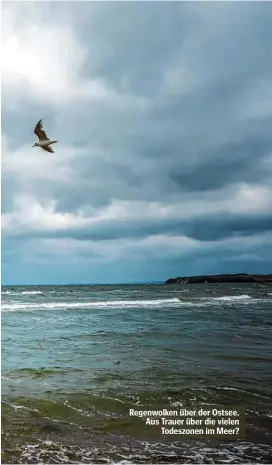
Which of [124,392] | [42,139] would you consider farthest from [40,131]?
[124,392]

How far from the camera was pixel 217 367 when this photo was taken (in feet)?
24.7

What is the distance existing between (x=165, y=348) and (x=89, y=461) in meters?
5.54

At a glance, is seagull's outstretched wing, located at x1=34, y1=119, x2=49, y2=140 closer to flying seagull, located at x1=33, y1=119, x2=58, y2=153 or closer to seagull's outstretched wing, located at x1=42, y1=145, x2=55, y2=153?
flying seagull, located at x1=33, y1=119, x2=58, y2=153

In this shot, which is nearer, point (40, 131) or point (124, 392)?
point (40, 131)

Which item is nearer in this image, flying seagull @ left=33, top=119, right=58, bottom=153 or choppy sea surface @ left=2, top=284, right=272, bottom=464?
choppy sea surface @ left=2, top=284, right=272, bottom=464

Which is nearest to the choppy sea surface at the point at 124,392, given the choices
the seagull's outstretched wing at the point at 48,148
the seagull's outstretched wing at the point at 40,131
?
the seagull's outstretched wing at the point at 48,148

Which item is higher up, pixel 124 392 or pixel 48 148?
pixel 48 148

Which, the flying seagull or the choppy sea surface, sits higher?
the flying seagull

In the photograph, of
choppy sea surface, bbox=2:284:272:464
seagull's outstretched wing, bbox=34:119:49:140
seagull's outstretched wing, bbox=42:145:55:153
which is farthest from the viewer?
seagull's outstretched wing, bbox=42:145:55:153

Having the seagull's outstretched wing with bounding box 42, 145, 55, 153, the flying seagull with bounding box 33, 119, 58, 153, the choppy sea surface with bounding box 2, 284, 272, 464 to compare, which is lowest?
the choppy sea surface with bounding box 2, 284, 272, 464

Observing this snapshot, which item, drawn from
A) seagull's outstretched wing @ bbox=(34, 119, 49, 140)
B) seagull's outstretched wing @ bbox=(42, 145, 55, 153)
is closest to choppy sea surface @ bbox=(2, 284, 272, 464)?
seagull's outstretched wing @ bbox=(42, 145, 55, 153)

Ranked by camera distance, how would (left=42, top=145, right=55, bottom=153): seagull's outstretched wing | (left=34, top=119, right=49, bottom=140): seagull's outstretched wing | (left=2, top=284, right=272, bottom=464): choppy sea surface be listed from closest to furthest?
(left=2, top=284, right=272, bottom=464): choppy sea surface, (left=34, top=119, right=49, bottom=140): seagull's outstretched wing, (left=42, top=145, right=55, bottom=153): seagull's outstretched wing

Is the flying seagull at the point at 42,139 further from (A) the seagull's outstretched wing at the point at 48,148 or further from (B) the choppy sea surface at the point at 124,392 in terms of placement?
(B) the choppy sea surface at the point at 124,392

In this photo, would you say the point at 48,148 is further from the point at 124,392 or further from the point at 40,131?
the point at 124,392
